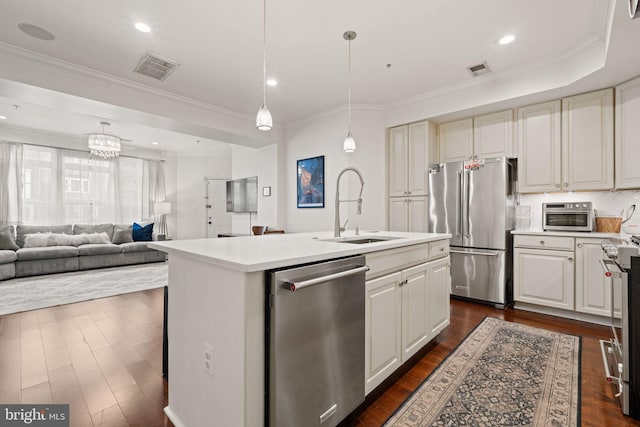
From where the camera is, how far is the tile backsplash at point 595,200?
3066 mm

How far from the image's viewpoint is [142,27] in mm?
2566

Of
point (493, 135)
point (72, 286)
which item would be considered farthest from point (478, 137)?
point (72, 286)

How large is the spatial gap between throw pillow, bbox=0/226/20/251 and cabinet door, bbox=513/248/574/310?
7716 mm

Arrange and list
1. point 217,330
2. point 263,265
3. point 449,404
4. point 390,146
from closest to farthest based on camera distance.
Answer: point 263,265
point 217,330
point 449,404
point 390,146

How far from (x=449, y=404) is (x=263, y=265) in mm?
1461

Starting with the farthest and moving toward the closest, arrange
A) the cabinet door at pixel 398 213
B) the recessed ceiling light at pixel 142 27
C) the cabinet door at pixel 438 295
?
the cabinet door at pixel 398 213, the recessed ceiling light at pixel 142 27, the cabinet door at pixel 438 295

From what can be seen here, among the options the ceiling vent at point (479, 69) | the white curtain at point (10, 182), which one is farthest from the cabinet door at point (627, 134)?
the white curtain at point (10, 182)

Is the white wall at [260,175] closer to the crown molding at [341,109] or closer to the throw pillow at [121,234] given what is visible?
the crown molding at [341,109]

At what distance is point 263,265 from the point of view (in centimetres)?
108

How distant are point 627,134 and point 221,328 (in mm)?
4005

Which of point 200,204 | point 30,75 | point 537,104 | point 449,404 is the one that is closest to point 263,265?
point 449,404

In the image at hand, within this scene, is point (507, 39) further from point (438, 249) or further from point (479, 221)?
point (438, 249)

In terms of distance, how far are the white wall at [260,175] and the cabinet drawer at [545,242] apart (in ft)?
12.3

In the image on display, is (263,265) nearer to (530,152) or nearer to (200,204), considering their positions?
(530,152)
